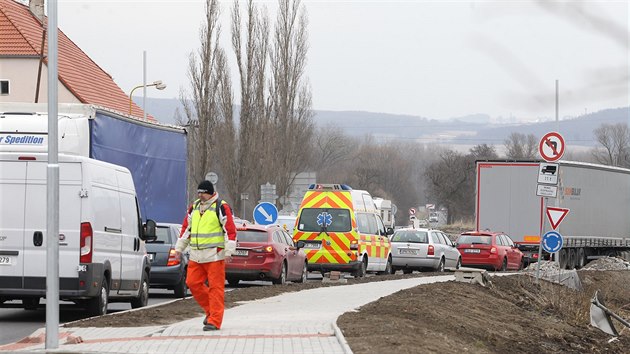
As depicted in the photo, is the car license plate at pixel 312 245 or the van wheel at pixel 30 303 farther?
the car license plate at pixel 312 245

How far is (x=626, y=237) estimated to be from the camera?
54750 millimetres

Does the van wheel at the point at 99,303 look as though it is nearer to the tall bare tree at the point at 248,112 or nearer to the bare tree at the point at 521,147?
the tall bare tree at the point at 248,112

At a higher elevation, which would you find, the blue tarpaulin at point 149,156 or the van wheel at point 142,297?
the blue tarpaulin at point 149,156

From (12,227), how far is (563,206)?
31.4 meters

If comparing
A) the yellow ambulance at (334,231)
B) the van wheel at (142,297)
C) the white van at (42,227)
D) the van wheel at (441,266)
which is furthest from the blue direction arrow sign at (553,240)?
the white van at (42,227)

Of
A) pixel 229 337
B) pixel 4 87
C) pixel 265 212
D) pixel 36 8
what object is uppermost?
pixel 36 8

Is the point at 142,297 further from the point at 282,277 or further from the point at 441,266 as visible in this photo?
the point at 441,266

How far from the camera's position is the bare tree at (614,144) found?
4094 inches

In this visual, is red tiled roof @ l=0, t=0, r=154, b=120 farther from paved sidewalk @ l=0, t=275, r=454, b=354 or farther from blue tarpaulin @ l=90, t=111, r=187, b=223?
paved sidewalk @ l=0, t=275, r=454, b=354

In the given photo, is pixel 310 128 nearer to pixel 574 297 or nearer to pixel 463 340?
pixel 574 297

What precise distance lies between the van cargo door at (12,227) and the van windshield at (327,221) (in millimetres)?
16247

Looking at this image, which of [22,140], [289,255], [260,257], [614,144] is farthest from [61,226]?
[614,144]

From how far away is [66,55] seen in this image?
60094mm

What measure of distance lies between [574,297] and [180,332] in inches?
514
